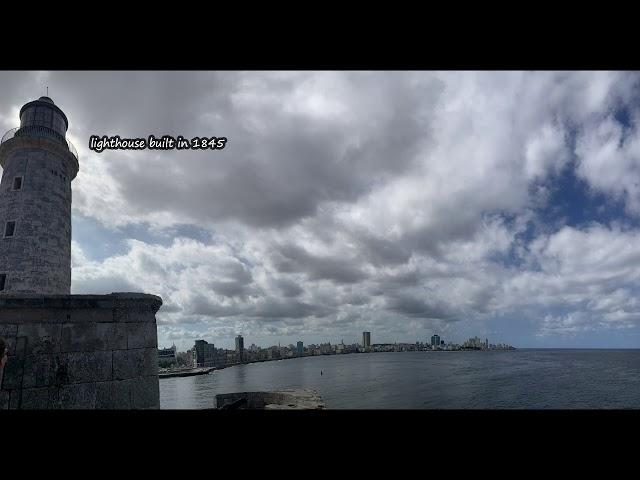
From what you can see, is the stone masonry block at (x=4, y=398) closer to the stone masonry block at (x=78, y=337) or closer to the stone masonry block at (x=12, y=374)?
the stone masonry block at (x=12, y=374)

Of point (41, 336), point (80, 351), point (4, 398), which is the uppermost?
point (41, 336)

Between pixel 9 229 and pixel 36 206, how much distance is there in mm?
1559

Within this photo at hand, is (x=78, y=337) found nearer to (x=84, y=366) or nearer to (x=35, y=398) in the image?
(x=84, y=366)

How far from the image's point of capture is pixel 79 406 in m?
6.89

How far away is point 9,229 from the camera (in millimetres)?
17922

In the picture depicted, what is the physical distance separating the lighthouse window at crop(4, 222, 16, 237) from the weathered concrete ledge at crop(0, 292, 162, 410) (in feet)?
47.6

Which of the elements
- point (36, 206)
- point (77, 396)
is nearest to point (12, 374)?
point (77, 396)

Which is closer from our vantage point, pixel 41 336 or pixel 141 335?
pixel 41 336

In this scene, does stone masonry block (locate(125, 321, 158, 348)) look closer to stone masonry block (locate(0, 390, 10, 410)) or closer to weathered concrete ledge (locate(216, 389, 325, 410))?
stone masonry block (locate(0, 390, 10, 410))
